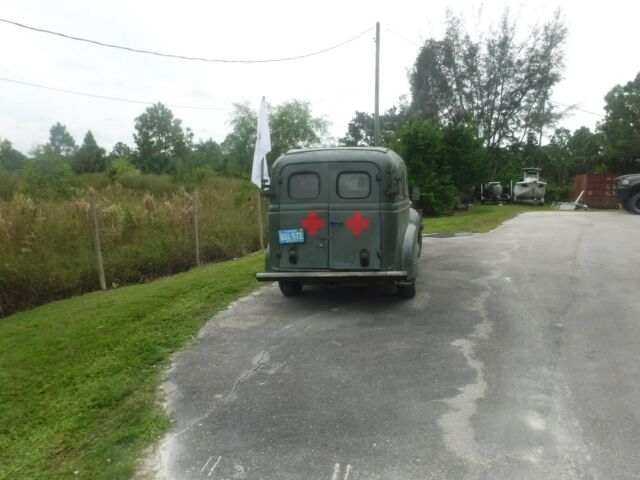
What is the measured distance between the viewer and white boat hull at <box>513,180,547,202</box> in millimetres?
29266

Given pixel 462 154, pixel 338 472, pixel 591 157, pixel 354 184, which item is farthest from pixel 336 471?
pixel 591 157

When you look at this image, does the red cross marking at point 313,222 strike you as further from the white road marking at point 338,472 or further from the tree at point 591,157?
the tree at point 591,157

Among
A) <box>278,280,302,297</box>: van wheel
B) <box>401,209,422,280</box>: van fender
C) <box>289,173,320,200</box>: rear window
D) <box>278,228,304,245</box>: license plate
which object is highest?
<box>289,173,320,200</box>: rear window

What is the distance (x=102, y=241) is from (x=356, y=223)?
22.6 ft

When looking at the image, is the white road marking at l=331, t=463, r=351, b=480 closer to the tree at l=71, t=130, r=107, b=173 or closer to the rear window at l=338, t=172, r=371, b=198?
the rear window at l=338, t=172, r=371, b=198

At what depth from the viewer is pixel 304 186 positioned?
7.08 metres

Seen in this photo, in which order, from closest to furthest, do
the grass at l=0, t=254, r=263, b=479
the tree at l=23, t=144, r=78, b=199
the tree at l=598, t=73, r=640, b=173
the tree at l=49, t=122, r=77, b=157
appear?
1. the grass at l=0, t=254, r=263, b=479
2. the tree at l=23, t=144, r=78, b=199
3. the tree at l=598, t=73, r=640, b=173
4. the tree at l=49, t=122, r=77, b=157

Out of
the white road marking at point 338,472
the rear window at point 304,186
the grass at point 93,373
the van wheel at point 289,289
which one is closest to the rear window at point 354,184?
the rear window at point 304,186

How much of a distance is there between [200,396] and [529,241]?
31.7 ft

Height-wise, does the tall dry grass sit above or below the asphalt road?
above

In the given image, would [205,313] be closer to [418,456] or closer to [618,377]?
[418,456]

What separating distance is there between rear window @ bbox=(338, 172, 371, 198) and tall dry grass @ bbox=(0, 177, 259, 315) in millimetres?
5947

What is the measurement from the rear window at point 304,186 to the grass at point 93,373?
1.93 m

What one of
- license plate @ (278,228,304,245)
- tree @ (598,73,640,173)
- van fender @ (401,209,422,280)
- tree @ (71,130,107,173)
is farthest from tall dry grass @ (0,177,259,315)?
tree @ (71,130,107,173)
